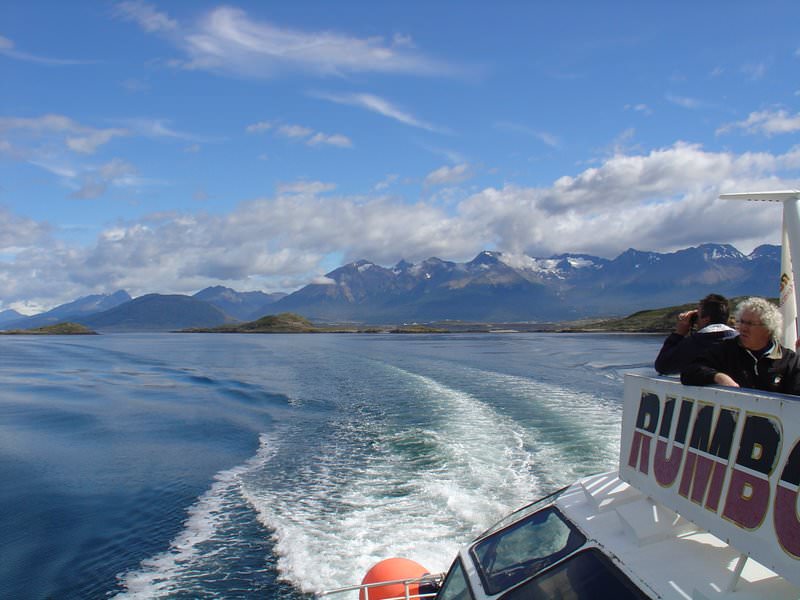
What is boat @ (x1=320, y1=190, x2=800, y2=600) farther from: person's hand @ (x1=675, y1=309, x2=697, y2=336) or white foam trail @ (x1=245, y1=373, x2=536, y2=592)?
white foam trail @ (x1=245, y1=373, x2=536, y2=592)

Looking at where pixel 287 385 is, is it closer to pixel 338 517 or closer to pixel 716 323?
pixel 338 517

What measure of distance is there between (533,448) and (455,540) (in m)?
7.09

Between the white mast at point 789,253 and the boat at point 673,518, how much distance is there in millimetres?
27

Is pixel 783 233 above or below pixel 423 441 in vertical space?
above

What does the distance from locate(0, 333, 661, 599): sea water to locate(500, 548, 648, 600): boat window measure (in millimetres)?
5793

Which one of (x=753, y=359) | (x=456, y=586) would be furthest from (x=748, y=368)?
(x=456, y=586)

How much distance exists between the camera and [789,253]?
5.98m

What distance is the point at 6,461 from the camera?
1669 cm

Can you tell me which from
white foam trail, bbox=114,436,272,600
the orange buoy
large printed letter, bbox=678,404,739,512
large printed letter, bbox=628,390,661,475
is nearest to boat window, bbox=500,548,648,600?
large printed letter, bbox=678,404,739,512

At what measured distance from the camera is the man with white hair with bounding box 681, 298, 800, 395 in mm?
4465

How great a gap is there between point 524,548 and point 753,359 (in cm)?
266

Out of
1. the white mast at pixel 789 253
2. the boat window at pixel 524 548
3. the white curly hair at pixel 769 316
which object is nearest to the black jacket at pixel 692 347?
the white curly hair at pixel 769 316

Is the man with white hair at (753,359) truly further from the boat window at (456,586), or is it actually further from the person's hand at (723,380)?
the boat window at (456,586)

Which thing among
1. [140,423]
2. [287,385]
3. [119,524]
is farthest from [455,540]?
[287,385]
